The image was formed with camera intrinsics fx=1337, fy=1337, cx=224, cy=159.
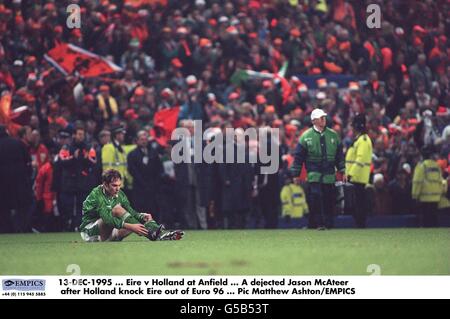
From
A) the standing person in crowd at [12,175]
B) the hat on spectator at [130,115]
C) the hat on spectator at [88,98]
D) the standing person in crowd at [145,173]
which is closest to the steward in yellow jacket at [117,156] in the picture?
the standing person in crowd at [145,173]

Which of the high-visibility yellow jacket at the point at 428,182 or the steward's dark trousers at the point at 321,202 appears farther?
the high-visibility yellow jacket at the point at 428,182

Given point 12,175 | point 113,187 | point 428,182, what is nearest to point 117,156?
point 12,175

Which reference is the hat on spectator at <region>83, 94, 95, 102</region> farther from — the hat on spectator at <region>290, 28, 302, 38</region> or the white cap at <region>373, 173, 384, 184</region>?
the white cap at <region>373, 173, 384, 184</region>

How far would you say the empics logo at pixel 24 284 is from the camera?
11172mm

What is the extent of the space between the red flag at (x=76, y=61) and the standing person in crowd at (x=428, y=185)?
5633mm

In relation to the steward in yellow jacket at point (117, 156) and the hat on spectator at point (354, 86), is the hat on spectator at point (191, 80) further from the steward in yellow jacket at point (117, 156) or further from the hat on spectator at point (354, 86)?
the steward in yellow jacket at point (117, 156)

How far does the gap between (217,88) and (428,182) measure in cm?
481

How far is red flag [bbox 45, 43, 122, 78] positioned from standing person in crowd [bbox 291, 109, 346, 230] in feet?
19.0

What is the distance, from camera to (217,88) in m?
22.0

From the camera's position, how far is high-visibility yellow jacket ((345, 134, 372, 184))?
1708cm

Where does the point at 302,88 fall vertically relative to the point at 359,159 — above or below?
above

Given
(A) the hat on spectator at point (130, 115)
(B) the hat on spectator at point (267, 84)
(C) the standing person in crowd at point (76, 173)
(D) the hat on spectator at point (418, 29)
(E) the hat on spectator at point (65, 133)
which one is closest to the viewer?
(C) the standing person in crowd at point (76, 173)

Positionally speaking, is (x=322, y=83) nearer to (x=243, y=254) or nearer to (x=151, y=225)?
(x=151, y=225)
